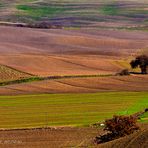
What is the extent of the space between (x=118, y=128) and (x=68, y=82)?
1025 inches

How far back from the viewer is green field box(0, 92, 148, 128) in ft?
143

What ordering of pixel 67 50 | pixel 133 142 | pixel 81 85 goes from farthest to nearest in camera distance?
pixel 67 50, pixel 81 85, pixel 133 142

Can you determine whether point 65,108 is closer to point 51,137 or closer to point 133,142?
point 51,137

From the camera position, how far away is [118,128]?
3616cm

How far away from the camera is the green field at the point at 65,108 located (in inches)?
1721

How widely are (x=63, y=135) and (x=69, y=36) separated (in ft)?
190

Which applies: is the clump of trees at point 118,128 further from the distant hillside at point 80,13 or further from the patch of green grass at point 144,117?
the distant hillside at point 80,13

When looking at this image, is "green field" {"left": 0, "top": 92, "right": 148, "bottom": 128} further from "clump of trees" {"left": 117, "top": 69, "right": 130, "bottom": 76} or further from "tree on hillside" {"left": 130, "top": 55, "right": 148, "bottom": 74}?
"tree on hillside" {"left": 130, "top": 55, "right": 148, "bottom": 74}

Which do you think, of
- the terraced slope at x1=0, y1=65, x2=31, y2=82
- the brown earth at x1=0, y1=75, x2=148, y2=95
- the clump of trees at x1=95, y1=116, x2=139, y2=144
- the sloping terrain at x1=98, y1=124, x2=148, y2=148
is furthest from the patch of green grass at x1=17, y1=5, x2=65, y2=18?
the sloping terrain at x1=98, y1=124, x2=148, y2=148

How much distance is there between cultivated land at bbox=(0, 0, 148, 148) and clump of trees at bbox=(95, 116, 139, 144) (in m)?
0.90

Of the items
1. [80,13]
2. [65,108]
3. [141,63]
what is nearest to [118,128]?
[65,108]

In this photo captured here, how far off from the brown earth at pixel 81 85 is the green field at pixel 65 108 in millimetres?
2369

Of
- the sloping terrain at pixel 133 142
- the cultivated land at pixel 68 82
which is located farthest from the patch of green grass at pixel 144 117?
the sloping terrain at pixel 133 142

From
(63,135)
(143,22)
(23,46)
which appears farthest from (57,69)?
(143,22)
